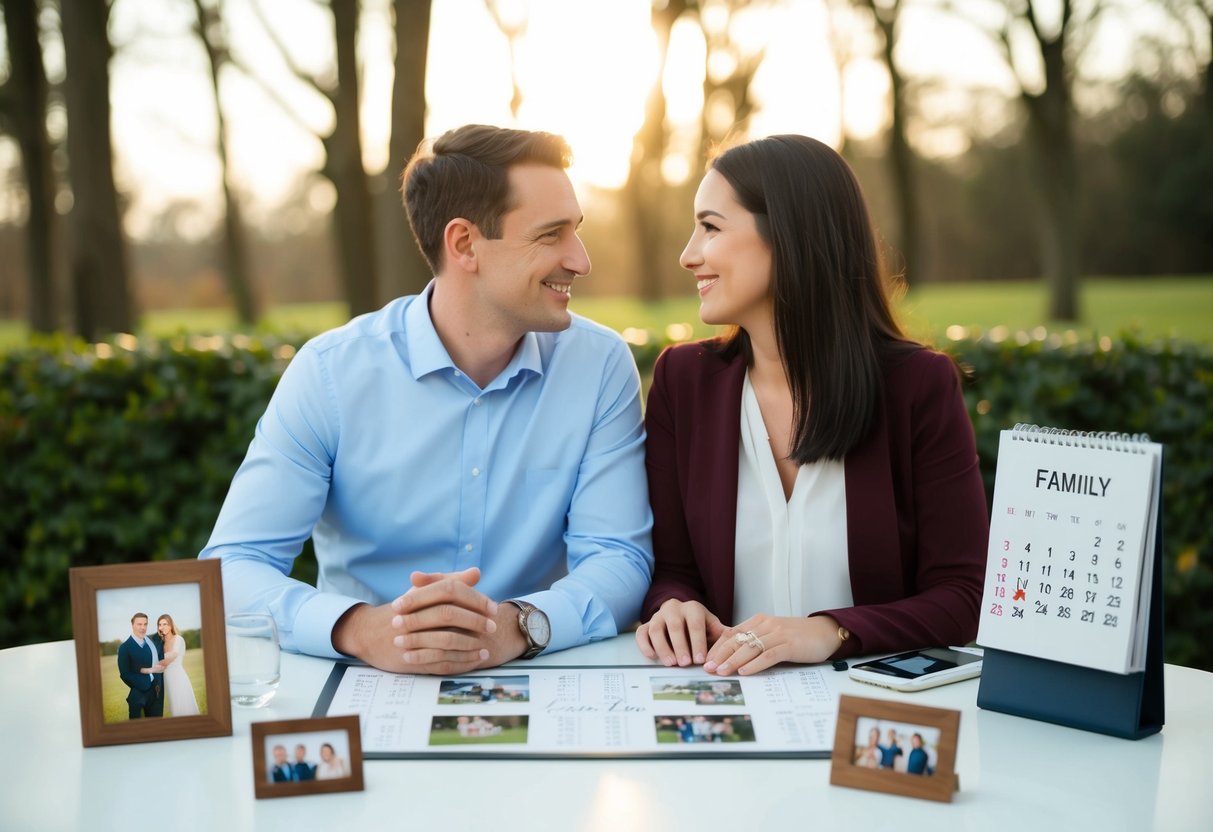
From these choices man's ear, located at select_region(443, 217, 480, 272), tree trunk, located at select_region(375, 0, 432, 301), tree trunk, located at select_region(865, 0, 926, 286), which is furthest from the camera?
tree trunk, located at select_region(865, 0, 926, 286)

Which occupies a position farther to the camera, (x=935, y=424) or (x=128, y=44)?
(x=128, y=44)

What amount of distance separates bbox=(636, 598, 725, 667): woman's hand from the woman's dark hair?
413mm

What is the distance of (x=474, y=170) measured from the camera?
7.87ft

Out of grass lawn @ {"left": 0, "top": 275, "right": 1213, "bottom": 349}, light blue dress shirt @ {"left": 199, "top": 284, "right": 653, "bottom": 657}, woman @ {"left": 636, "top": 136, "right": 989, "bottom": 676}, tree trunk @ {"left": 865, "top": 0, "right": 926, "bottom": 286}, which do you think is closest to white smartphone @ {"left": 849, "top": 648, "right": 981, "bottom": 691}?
woman @ {"left": 636, "top": 136, "right": 989, "bottom": 676}

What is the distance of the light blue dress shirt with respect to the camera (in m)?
2.21

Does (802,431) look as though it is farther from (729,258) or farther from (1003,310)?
(1003,310)

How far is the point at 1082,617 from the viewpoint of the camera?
1.44m

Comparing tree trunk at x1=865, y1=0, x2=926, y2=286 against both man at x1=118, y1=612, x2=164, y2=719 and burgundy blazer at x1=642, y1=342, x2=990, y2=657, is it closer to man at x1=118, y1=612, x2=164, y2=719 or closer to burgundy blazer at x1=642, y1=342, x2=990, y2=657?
burgundy blazer at x1=642, y1=342, x2=990, y2=657

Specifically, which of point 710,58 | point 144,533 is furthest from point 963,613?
point 710,58

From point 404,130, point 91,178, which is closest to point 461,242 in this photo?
point 404,130

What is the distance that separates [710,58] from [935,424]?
53.2 feet

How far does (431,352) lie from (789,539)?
0.79m

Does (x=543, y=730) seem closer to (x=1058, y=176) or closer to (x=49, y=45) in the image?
(x=49, y=45)

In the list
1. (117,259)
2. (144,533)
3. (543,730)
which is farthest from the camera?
(117,259)
